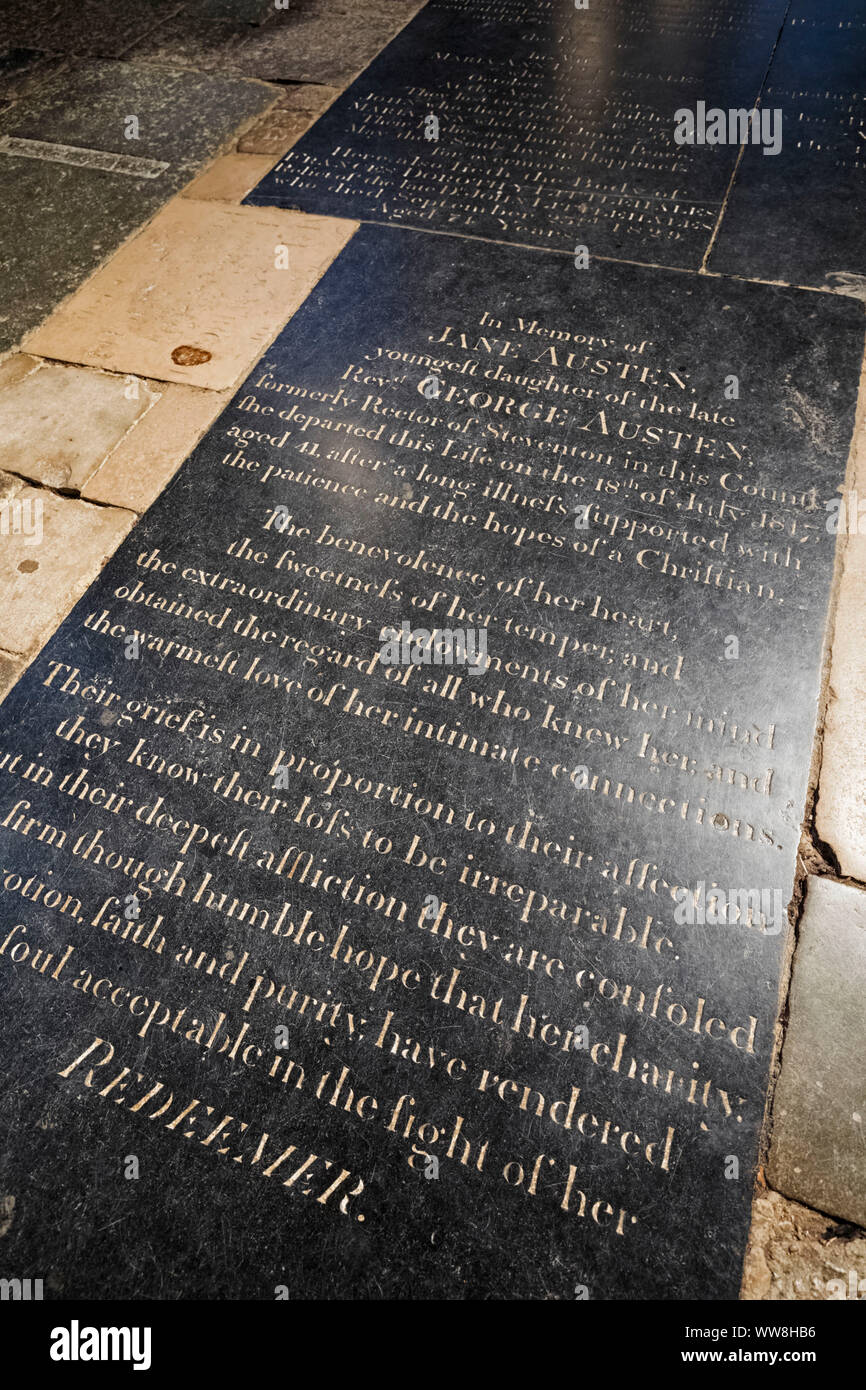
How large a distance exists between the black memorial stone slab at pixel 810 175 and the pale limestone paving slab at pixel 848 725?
69.4 inches

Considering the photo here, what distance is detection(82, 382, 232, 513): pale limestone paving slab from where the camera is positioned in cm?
338

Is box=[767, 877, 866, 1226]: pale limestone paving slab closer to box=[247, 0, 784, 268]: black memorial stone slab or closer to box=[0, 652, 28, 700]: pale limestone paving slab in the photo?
box=[0, 652, 28, 700]: pale limestone paving slab

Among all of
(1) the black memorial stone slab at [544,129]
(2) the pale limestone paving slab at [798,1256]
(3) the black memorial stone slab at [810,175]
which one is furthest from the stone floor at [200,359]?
(3) the black memorial stone slab at [810,175]

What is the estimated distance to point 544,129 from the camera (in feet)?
17.0

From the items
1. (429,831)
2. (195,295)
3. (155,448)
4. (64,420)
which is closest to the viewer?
(429,831)

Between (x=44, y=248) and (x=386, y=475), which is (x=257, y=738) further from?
(x=44, y=248)

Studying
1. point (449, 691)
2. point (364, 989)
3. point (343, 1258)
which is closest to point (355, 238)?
point (449, 691)

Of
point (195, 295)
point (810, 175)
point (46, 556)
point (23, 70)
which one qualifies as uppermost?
point (23, 70)

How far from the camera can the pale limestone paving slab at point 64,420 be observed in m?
3.47

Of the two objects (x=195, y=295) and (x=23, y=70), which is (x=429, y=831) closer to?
(x=195, y=295)

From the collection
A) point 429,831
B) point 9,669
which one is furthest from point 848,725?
point 9,669

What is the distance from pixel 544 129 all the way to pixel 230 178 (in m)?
2.06

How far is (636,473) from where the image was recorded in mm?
3320
